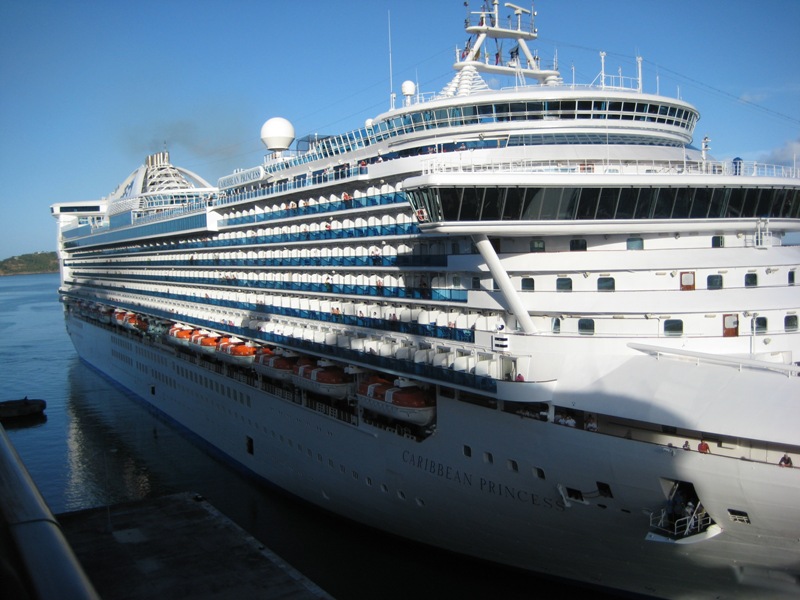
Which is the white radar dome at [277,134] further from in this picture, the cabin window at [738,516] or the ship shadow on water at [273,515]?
the cabin window at [738,516]

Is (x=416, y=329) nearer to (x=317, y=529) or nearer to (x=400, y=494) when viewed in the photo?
(x=400, y=494)

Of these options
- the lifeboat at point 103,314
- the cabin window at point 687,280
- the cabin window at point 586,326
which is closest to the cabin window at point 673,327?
the cabin window at point 687,280

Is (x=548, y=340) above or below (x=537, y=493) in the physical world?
above

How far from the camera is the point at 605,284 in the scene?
16.4 m

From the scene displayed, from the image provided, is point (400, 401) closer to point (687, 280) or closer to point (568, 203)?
point (568, 203)

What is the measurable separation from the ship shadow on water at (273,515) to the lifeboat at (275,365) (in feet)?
14.6

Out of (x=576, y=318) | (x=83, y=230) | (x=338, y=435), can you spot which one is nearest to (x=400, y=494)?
(x=338, y=435)

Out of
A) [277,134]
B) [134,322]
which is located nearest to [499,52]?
[277,134]

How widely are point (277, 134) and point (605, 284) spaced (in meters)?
21.8

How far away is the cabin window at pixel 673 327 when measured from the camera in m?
15.7

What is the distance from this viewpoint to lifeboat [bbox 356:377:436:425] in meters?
18.7

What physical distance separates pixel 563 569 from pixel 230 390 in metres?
17.4

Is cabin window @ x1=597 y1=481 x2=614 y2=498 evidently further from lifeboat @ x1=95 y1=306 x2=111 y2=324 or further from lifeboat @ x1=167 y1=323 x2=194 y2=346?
lifeboat @ x1=95 y1=306 x2=111 y2=324

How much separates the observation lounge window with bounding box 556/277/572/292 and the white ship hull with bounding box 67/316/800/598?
3.32 m
